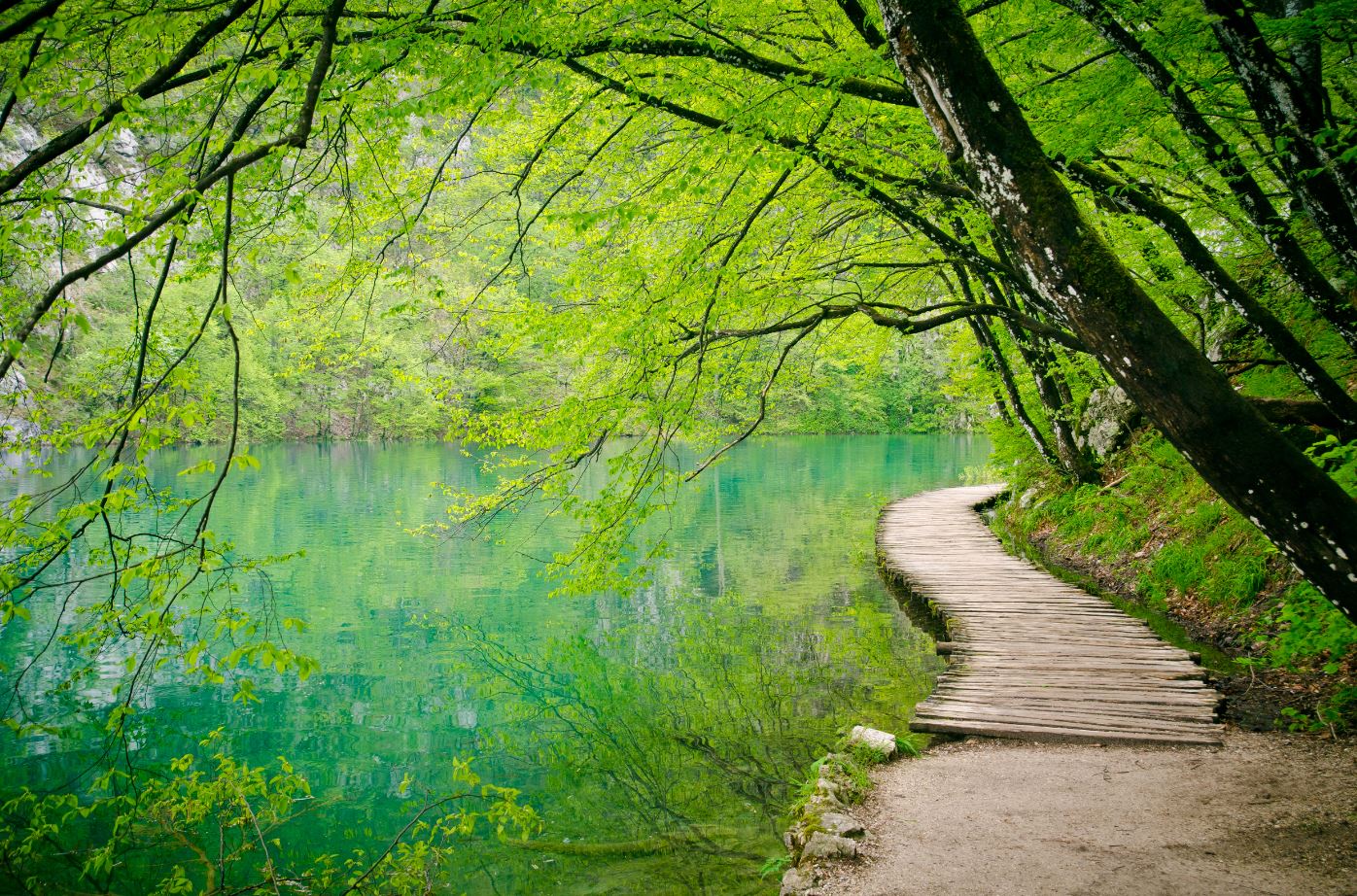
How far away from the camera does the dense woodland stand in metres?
3.21

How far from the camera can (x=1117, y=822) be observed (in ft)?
13.4

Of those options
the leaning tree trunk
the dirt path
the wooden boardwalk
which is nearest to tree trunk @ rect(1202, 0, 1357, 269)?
the leaning tree trunk

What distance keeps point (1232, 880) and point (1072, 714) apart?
2369 millimetres

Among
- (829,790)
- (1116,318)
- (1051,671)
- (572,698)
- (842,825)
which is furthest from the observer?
(572,698)

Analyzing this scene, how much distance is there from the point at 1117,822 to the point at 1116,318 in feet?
8.49

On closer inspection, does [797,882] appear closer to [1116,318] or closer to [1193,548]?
[1116,318]

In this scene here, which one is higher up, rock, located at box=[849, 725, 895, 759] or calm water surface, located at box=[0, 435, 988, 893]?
rock, located at box=[849, 725, 895, 759]

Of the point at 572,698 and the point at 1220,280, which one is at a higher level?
the point at 1220,280

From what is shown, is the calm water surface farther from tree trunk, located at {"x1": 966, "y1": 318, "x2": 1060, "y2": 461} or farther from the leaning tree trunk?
tree trunk, located at {"x1": 966, "y1": 318, "x2": 1060, "y2": 461}

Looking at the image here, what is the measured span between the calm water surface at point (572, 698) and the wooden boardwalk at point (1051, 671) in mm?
745

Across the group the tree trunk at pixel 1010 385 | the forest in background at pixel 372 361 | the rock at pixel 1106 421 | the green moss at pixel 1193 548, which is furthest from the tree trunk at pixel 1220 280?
the rock at pixel 1106 421

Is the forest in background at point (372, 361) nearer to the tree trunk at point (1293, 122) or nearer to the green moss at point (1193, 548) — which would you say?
the green moss at point (1193, 548)

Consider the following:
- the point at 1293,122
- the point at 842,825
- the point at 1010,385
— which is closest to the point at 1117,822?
the point at 842,825

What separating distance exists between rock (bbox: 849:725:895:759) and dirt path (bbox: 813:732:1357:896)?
0.54ft
